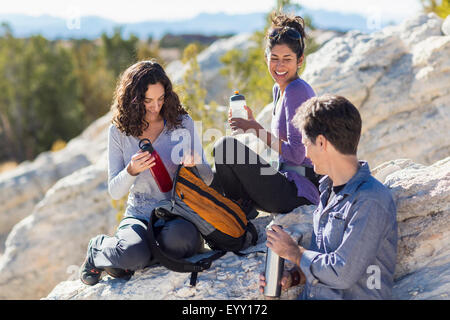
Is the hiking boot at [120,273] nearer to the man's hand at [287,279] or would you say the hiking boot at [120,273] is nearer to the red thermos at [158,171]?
the red thermos at [158,171]

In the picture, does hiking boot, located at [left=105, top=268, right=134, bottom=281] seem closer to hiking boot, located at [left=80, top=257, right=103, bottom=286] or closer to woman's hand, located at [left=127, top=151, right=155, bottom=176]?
hiking boot, located at [left=80, top=257, right=103, bottom=286]

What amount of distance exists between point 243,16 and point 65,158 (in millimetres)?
162227

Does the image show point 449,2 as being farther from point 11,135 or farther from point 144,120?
point 11,135

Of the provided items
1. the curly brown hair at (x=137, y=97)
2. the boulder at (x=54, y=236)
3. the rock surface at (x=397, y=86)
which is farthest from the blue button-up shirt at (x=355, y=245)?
the boulder at (x=54, y=236)

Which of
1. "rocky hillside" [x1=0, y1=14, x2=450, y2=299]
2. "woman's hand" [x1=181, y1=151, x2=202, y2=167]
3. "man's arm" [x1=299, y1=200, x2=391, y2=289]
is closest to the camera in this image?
"man's arm" [x1=299, y1=200, x2=391, y2=289]

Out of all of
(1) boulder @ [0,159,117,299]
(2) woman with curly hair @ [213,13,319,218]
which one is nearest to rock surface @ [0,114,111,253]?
(1) boulder @ [0,159,117,299]

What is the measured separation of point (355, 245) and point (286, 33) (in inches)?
75.6

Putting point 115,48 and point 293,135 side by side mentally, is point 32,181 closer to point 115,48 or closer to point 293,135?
point 293,135

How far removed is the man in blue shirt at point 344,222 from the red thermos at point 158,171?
40.0 inches

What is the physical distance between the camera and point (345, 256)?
234 centimetres

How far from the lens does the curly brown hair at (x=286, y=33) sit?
11.8ft

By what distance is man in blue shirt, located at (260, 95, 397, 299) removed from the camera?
7.70ft

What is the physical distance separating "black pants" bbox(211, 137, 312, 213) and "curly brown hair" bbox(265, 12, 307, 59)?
0.88 meters
